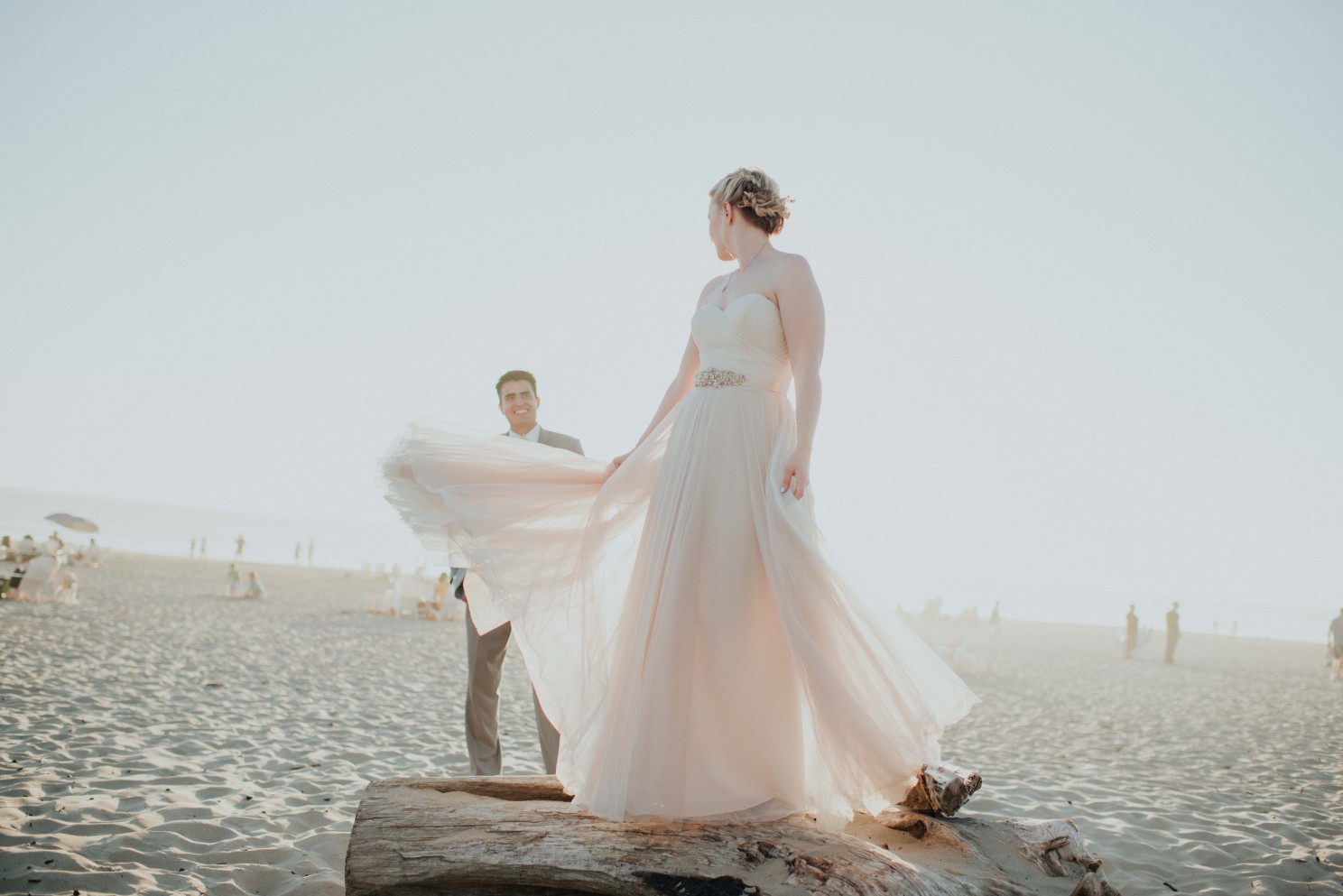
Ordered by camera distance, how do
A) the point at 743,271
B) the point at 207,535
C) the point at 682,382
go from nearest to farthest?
the point at 743,271 → the point at 682,382 → the point at 207,535

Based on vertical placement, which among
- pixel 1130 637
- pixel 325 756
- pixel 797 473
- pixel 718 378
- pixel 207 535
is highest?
pixel 718 378

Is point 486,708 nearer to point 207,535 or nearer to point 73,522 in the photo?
point 73,522

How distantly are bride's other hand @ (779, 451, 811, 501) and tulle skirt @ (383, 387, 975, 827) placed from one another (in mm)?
38

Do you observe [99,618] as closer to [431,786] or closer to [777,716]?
[431,786]

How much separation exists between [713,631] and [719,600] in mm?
121

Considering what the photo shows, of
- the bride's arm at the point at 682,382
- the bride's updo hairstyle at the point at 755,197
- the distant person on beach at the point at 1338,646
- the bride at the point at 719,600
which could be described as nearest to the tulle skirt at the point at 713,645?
the bride at the point at 719,600

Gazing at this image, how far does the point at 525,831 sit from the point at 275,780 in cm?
285

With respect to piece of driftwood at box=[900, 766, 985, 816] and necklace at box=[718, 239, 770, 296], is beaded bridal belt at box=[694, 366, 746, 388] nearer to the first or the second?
necklace at box=[718, 239, 770, 296]

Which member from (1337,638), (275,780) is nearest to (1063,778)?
(275,780)

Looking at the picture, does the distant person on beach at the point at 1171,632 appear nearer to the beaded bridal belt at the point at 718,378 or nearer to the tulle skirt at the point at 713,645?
the tulle skirt at the point at 713,645

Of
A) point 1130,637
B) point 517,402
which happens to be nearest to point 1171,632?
point 1130,637

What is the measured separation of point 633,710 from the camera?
9.50 ft

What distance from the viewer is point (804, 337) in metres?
3.30

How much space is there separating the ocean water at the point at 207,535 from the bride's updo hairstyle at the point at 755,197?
41404 millimetres
